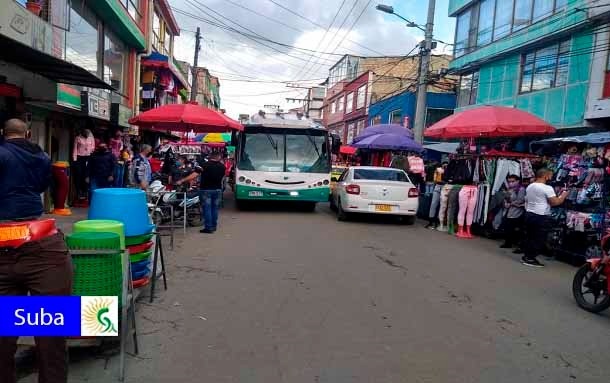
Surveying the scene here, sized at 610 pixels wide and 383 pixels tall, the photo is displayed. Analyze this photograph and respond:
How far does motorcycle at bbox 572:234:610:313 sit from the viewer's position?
5737 mm

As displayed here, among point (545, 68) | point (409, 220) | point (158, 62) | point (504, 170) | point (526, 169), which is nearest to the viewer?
point (504, 170)

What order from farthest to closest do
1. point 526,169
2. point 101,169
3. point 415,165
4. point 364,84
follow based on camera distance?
point 364,84 → point 415,165 → point 101,169 → point 526,169

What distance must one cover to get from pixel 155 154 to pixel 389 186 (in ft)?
35.7

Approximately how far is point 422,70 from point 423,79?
20.4 inches

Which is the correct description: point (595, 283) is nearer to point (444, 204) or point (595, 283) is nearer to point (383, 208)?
point (444, 204)

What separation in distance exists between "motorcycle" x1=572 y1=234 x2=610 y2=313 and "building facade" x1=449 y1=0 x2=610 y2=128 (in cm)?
993

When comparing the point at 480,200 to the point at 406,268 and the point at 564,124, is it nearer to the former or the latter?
the point at 406,268

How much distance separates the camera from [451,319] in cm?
532

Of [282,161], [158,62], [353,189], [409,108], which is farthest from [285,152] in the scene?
[409,108]

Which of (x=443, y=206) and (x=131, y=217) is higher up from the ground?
(x=131, y=217)

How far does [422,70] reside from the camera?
64.1ft

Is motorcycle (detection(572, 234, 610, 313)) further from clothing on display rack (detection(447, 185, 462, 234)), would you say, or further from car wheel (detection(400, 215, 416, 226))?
car wheel (detection(400, 215, 416, 226))

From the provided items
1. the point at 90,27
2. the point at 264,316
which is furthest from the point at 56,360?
the point at 90,27

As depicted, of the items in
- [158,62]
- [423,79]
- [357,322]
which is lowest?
[357,322]
